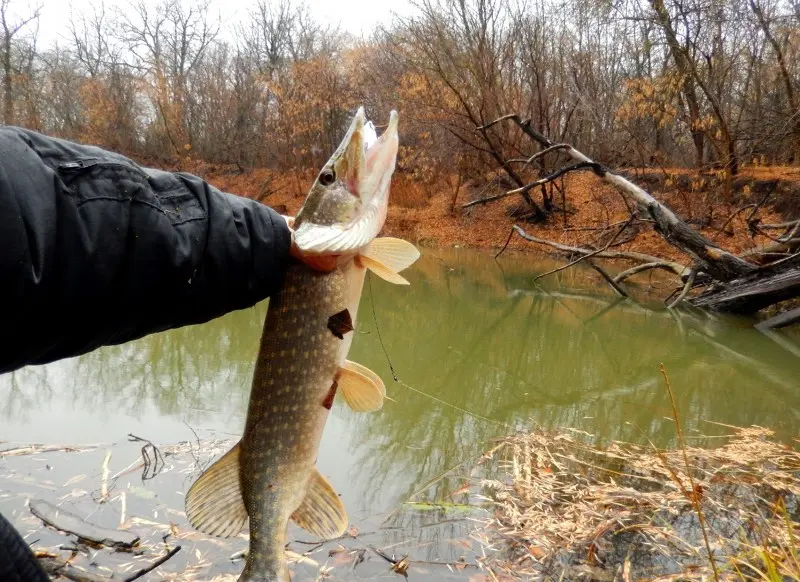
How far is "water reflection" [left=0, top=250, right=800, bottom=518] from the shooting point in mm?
4676

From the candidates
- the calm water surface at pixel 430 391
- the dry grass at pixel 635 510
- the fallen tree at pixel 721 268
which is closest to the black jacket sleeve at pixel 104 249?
the dry grass at pixel 635 510

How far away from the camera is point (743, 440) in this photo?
4.84m

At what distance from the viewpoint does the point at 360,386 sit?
198 centimetres

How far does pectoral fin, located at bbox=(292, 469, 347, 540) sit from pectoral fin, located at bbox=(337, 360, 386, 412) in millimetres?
270

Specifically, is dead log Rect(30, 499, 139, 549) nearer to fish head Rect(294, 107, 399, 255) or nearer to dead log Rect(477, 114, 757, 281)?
fish head Rect(294, 107, 399, 255)

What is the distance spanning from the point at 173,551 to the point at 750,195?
1669 cm

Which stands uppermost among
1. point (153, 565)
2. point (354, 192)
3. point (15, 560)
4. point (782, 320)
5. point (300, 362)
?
point (354, 192)

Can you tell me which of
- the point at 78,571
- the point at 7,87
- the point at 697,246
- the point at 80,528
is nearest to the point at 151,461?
the point at 80,528

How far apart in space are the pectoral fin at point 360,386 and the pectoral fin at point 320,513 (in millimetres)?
270

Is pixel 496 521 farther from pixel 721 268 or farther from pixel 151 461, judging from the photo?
pixel 721 268

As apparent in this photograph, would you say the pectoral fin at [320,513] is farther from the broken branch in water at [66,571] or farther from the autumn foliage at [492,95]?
the autumn foliage at [492,95]

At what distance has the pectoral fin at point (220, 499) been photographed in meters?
1.84

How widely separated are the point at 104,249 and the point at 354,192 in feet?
2.62

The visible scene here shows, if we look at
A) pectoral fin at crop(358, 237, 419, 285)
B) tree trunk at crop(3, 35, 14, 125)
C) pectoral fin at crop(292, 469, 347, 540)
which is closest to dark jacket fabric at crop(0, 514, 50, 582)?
pectoral fin at crop(292, 469, 347, 540)
